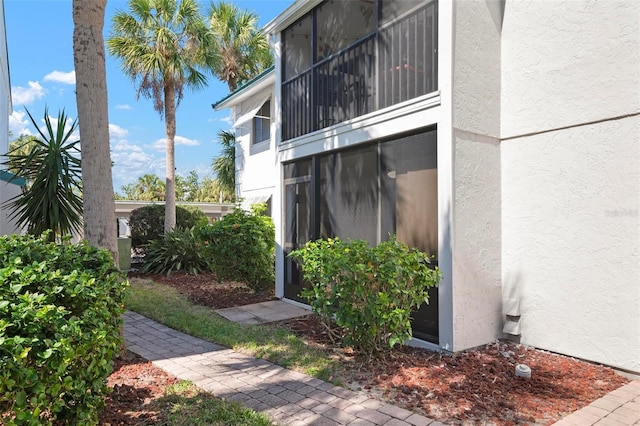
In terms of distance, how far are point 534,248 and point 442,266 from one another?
1453 mm

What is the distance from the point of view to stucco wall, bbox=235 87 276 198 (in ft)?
50.0

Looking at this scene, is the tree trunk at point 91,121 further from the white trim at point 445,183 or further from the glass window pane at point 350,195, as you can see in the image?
the white trim at point 445,183

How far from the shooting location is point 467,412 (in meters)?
4.06

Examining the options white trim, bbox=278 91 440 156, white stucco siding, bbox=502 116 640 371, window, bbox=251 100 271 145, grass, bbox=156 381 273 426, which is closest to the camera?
grass, bbox=156 381 273 426

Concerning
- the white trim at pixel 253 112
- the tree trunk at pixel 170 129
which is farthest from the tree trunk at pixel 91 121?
the tree trunk at pixel 170 129

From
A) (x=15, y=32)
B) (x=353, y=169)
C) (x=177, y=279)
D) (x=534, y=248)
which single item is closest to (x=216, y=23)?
(x=15, y=32)

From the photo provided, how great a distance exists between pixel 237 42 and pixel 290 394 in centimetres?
1993

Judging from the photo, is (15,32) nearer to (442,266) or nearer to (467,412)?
(442,266)

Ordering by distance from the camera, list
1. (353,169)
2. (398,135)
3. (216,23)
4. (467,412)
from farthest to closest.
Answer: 1. (216,23)
2. (353,169)
3. (398,135)
4. (467,412)

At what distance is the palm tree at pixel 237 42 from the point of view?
2045 cm

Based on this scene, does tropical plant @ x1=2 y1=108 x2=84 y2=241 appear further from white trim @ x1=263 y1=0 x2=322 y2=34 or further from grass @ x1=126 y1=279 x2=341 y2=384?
white trim @ x1=263 y1=0 x2=322 y2=34

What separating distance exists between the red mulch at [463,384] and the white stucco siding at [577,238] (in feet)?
1.42

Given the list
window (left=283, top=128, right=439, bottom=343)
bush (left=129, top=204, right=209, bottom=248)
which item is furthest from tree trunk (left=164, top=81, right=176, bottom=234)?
window (left=283, top=128, right=439, bottom=343)

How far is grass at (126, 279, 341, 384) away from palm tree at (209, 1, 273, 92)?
47.1ft
